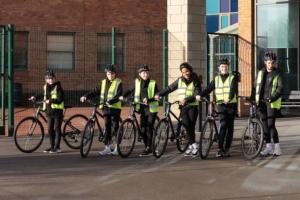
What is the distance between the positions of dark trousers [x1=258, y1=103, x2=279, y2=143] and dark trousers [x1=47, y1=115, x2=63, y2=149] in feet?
13.3

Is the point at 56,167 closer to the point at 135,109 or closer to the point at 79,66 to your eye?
the point at 135,109

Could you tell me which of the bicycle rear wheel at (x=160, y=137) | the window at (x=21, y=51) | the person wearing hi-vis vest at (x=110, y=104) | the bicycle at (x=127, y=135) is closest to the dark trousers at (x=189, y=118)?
the bicycle rear wheel at (x=160, y=137)

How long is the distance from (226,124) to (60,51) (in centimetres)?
1882

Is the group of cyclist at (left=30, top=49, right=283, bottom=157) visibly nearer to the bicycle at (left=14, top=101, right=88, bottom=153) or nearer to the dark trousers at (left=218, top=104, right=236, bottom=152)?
the dark trousers at (left=218, top=104, right=236, bottom=152)

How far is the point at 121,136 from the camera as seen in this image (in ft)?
38.1

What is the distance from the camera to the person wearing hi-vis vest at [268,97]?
1175 centimetres

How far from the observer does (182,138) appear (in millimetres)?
12203

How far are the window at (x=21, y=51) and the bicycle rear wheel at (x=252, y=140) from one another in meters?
17.1

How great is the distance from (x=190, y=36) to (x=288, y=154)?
5140 millimetres

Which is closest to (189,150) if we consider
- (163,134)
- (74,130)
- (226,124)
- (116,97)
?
(163,134)

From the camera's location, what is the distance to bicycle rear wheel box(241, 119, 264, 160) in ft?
37.8

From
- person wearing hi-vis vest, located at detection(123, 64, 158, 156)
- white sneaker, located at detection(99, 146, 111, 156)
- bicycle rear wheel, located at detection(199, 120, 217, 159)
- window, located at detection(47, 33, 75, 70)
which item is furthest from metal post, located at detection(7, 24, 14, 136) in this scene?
window, located at detection(47, 33, 75, 70)

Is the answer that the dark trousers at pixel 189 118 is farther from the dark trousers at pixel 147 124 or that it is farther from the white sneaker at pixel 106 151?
the white sneaker at pixel 106 151

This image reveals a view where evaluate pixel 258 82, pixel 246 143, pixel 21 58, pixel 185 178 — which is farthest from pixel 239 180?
pixel 21 58
